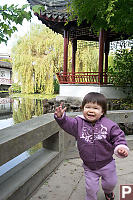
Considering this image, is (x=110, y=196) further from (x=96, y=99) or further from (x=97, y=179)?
(x=96, y=99)

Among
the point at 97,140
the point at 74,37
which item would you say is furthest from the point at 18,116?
the point at 97,140

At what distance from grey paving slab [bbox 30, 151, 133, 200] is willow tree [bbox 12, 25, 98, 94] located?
14.6 metres

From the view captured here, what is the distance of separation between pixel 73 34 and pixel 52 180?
10.3 metres

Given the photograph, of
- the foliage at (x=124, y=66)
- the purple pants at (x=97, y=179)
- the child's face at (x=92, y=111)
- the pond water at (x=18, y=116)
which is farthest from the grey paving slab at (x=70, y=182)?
the foliage at (x=124, y=66)

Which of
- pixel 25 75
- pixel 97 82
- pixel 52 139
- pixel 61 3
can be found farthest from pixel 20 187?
pixel 25 75

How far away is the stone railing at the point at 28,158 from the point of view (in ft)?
5.05

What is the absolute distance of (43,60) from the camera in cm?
1741

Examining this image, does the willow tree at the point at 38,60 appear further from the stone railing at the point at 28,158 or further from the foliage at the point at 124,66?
the stone railing at the point at 28,158

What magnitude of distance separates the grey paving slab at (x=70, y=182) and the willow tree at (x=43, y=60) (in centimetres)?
1461

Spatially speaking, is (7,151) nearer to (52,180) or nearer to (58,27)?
(52,180)

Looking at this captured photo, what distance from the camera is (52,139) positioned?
259 centimetres

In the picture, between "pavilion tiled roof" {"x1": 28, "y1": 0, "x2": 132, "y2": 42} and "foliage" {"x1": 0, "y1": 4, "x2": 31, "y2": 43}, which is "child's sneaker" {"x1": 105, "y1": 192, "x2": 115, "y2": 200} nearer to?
"foliage" {"x1": 0, "y1": 4, "x2": 31, "y2": 43}

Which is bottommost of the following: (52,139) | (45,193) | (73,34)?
(45,193)

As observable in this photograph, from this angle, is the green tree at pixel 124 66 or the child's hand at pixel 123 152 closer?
the child's hand at pixel 123 152
